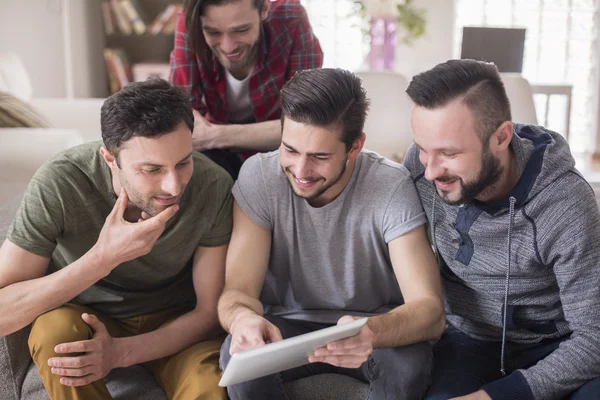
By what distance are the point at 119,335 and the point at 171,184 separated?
0.46m

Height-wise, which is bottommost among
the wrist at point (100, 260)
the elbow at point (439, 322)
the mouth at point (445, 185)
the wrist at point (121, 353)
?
the wrist at point (121, 353)

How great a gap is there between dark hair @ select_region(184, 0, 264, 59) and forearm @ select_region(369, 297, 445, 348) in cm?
99

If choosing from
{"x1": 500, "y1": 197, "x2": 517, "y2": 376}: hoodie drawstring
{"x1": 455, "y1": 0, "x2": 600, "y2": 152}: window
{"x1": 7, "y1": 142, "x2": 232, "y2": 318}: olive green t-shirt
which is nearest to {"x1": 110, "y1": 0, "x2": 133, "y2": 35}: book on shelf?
{"x1": 455, "y1": 0, "x2": 600, "y2": 152}: window

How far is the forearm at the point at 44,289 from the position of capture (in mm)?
1556

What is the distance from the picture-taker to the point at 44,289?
1570 mm

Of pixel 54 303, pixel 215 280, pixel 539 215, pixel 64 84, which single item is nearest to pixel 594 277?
pixel 539 215

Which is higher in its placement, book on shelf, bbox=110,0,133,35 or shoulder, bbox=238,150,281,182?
book on shelf, bbox=110,0,133,35

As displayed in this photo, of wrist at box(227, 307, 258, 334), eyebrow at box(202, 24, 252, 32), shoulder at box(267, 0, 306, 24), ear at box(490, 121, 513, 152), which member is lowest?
wrist at box(227, 307, 258, 334)

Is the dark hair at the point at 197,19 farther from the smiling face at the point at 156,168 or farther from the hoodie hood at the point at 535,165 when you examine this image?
the hoodie hood at the point at 535,165

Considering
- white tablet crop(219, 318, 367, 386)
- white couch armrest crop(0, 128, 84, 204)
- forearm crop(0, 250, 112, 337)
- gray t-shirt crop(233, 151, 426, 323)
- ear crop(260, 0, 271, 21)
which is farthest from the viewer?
white couch armrest crop(0, 128, 84, 204)

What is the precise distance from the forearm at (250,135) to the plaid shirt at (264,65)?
111 mm

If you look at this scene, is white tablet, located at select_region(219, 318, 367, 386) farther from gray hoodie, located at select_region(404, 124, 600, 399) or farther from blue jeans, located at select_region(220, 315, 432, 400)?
gray hoodie, located at select_region(404, 124, 600, 399)

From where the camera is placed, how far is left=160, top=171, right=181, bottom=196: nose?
1558 millimetres

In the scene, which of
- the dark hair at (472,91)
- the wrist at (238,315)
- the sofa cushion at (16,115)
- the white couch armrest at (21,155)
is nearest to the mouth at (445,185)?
the dark hair at (472,91)
